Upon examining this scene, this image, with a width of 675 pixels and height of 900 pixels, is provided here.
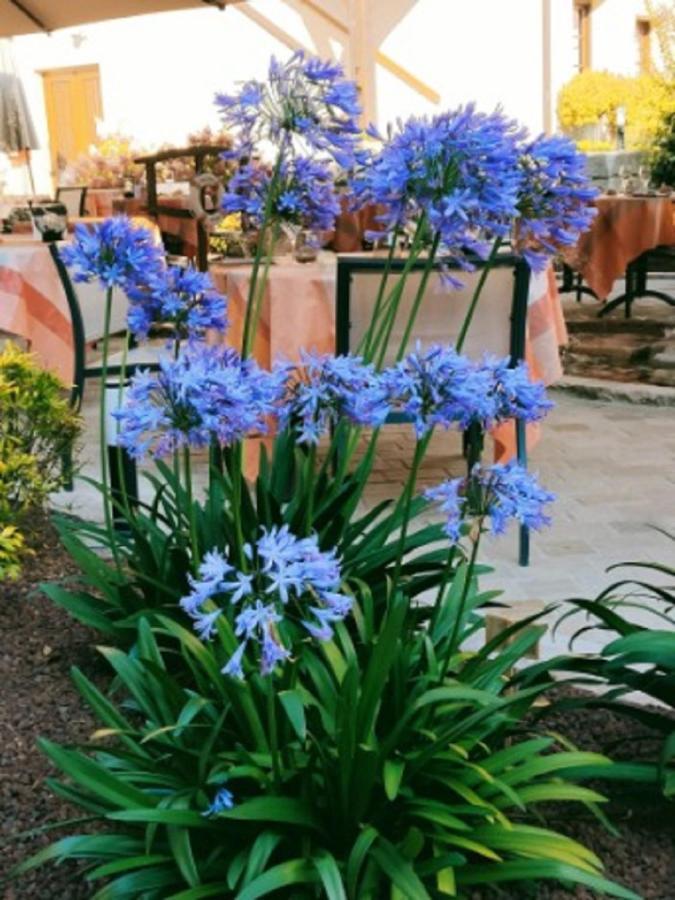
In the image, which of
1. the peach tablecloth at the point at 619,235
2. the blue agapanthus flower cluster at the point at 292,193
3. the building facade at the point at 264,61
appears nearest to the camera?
the blue agapanthus flower cluster at the point at 292,193

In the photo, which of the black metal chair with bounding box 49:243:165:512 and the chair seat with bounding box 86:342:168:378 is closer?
the chair seat with bounding box 86:342:168:378

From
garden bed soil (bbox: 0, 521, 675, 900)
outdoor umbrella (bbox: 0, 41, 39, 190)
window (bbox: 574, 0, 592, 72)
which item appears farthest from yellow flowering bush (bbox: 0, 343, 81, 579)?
window (bbox: 574, 0, 592, 72)

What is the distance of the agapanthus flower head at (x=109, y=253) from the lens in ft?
5.65

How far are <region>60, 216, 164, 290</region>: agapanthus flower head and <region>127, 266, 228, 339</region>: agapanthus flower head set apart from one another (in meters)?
0.06

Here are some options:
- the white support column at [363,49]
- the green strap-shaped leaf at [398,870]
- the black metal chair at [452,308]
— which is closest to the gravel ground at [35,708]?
the green strap-shaped leaf at [398,870]

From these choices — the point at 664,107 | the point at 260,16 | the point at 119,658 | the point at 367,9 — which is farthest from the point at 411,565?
the point at 260,16

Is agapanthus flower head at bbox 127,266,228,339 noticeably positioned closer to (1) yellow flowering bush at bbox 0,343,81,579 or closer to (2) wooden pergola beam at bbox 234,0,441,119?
(1) yellow flowering bush at bbox 0,343,81,579

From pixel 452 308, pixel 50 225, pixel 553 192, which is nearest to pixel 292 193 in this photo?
pixel 553 192

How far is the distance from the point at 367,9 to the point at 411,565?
8.67 metres

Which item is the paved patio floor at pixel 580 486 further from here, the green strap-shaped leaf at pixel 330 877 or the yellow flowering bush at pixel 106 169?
the yellow flowering bush at pixel 106 169

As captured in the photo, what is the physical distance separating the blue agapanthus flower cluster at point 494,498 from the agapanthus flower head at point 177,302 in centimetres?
54

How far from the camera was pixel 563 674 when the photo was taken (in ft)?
7.32

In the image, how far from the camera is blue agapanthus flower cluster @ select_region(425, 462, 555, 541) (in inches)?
56.9

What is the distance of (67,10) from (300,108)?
7.19m
